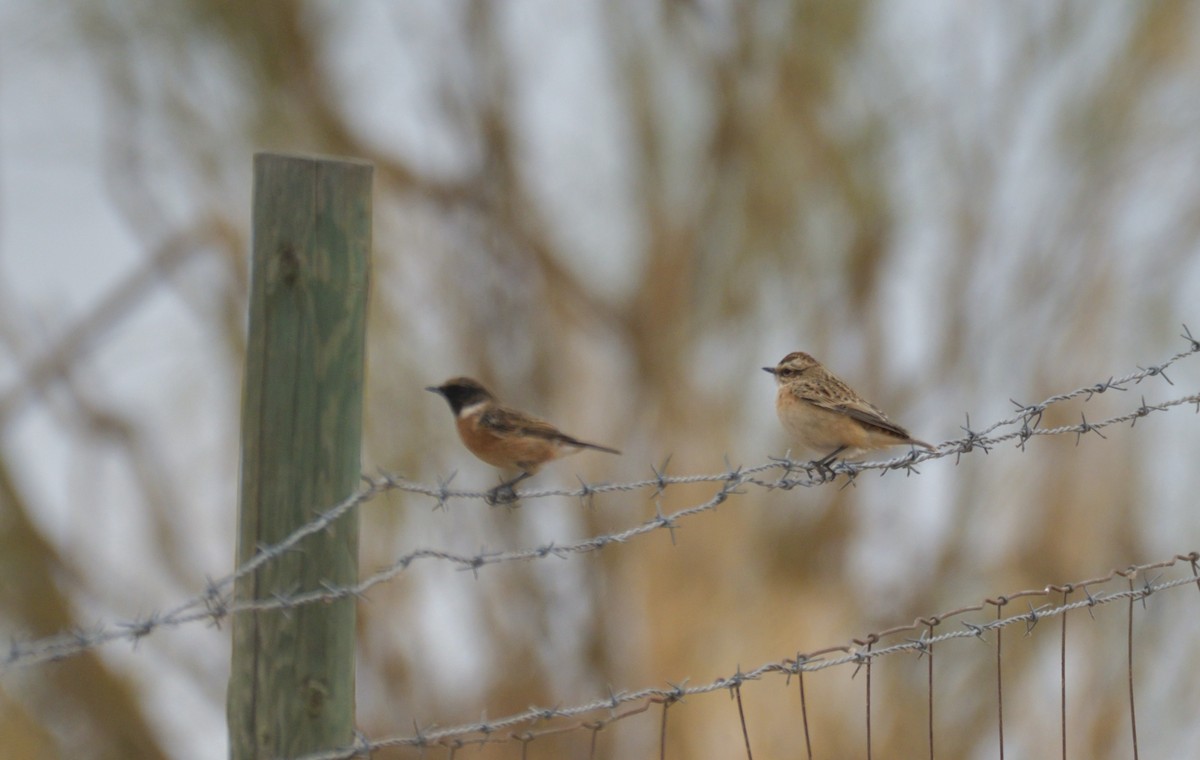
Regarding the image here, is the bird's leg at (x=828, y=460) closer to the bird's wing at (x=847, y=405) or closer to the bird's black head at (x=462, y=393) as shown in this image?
the bird's wing at (x=847, y=405)

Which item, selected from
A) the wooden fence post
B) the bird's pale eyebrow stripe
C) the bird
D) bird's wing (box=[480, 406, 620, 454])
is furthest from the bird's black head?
the wooden fence post

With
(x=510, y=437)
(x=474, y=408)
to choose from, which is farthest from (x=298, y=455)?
(x=474, y=408)

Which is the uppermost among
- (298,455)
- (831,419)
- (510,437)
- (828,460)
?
(831,419)

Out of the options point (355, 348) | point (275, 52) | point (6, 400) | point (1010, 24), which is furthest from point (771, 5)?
point (355, 348)

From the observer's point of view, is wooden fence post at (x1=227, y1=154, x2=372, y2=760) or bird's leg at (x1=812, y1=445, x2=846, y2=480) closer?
wooden fence post at (x1=227, y1=154, x2=372, y2=760)

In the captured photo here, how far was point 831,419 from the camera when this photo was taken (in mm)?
5543

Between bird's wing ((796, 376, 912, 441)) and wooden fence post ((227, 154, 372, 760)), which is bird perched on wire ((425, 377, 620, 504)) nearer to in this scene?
bird's wing ((796, 376, 912, 441))

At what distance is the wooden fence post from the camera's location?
9.40ft

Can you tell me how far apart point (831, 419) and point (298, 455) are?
312 cm

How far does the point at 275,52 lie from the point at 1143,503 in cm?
793

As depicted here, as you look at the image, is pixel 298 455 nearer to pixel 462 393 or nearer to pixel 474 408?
pixel 474 408

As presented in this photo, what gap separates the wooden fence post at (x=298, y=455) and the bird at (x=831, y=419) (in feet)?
9.29

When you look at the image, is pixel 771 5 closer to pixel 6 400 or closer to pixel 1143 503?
pixel 1143 503

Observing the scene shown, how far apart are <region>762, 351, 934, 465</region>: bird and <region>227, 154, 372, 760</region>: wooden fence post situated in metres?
2.83
